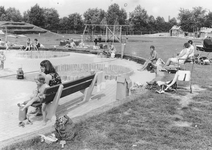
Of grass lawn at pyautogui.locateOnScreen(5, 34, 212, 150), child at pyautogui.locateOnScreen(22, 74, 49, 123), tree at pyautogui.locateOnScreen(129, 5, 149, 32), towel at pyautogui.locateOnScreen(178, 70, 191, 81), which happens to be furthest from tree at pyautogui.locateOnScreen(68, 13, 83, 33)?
child at pyautogui.locateOnScreen(22, 74, 49, 123)

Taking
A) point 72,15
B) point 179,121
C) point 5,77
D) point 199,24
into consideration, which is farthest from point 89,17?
point 179,121

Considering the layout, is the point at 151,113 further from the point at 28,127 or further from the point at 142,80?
the point at 142,80

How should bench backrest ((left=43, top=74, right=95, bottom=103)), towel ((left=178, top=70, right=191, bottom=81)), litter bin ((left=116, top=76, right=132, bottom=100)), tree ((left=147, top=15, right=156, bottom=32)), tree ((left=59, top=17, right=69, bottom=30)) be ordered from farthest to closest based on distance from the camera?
tree ((left=147, top=15, right=156, bottom=32))
tree ((left=59, top=17, right=69, bottom=30))
towel ((left=178, top=70, right=191, bottom=81))
litter bin ((left=116, top=76, right=132, bottom=100))
bench backrest ((left=43, top=74, right=95, bottom=103))

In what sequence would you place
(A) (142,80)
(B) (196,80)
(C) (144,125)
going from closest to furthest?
(C) (144,125)
(B) (196,80)
(A) (142,80)

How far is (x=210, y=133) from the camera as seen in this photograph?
458 centimetres

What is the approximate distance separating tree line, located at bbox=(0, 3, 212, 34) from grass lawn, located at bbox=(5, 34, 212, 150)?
221 ft

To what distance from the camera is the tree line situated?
2943 inches

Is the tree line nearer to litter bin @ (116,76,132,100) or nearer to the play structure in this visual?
the play structure

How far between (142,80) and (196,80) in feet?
6.20

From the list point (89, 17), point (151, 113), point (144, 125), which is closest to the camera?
point (144, 125)

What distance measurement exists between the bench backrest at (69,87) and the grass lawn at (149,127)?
35.3 inches

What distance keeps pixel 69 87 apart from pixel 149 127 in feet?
6.48

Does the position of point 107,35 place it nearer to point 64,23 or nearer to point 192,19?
point 64,23

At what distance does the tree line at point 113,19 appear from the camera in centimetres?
7475
